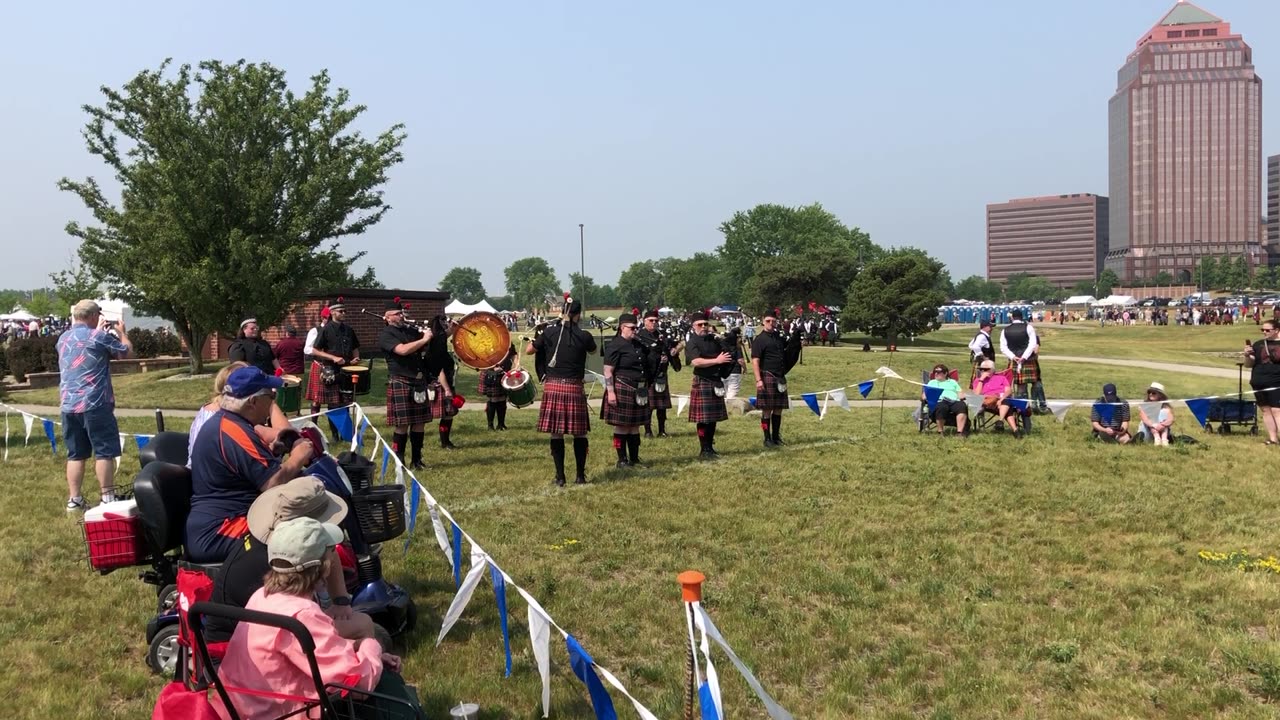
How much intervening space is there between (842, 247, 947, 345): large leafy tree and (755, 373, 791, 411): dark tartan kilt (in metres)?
28.0

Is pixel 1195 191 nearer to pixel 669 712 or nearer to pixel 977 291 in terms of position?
pixel 977 291

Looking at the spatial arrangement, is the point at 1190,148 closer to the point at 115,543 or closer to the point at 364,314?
the point at 364,314

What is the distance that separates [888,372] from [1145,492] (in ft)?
18.8

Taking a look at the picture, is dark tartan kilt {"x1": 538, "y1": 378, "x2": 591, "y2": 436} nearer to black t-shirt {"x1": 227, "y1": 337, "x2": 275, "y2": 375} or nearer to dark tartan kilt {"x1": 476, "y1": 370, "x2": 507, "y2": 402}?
black t-shirt {"x1": 227, "y1": 337, "x2": 275, "y2": 375}

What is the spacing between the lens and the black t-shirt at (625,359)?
8.89 metres

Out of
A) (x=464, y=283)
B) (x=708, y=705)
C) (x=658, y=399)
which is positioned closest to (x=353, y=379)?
(x=658, y=399)

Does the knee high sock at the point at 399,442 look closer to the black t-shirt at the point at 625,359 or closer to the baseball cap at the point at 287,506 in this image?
the black t-shirt at the point at 625,359

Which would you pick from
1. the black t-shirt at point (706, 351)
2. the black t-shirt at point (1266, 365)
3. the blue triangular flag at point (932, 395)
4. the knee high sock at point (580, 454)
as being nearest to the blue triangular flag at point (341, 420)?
the knee high sock at point (580, 454)

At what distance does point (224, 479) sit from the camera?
3.89 metres

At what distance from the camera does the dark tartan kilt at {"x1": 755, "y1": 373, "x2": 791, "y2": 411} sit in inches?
412

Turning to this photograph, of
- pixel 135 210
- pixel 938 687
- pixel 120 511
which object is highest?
pixel 135 210

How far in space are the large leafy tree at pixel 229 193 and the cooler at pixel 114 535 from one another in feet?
46.3

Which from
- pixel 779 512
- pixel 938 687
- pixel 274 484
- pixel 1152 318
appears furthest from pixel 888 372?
pixel 1152 318

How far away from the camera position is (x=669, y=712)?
3693 millimetres
